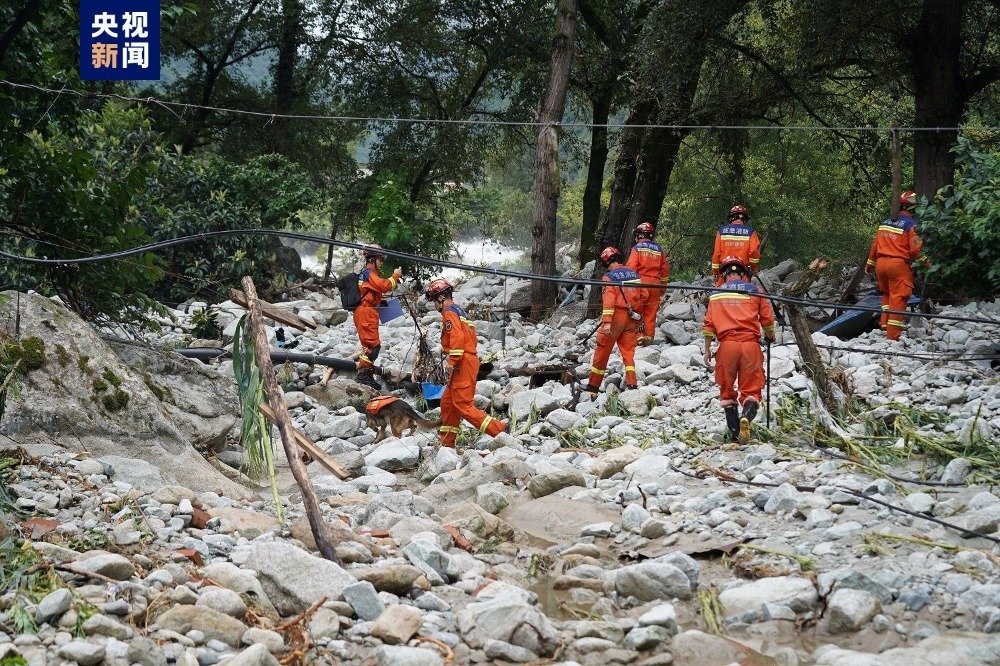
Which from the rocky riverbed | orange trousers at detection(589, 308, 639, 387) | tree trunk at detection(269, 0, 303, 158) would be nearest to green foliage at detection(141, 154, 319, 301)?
tree trunk at detection(269, 0, 303, 158)

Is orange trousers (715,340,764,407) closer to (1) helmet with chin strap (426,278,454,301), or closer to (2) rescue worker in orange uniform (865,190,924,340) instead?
(1) helmet with chin strap (426,278,454,301)

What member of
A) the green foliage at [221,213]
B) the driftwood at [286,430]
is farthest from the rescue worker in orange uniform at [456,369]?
the green foliage at [221,213]

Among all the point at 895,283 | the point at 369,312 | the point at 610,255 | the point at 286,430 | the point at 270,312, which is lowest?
the point at 286,430

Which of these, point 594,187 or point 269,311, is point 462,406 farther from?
point 594,187

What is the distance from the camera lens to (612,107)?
65.0 feet

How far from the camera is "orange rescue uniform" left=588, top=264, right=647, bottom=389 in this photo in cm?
1121

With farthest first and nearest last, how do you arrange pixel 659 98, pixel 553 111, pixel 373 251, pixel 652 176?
pixel 652 176, pixel 553 111, pixel 659 98, pixel 373 251

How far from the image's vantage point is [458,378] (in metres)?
9.86

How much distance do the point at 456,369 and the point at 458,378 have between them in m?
0.10

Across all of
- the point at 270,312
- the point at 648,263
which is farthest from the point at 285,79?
the point at 270,312

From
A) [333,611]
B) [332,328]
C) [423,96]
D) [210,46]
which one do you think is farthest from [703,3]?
[210,46]

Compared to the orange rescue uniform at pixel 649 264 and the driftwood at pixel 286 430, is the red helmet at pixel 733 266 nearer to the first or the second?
the orange rescue uniform at pixel 649 264

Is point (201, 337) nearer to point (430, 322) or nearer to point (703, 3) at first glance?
point (430, 322)

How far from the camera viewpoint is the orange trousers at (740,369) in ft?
28.4
